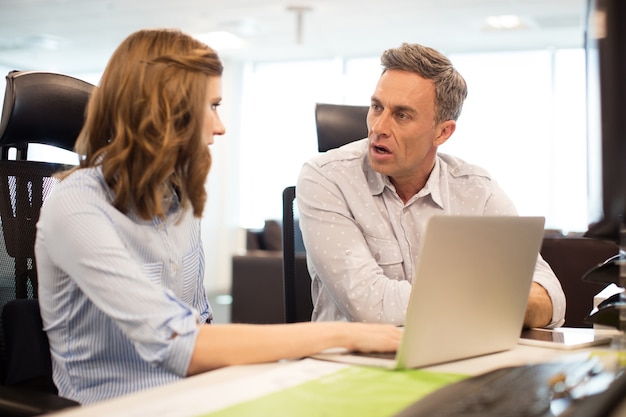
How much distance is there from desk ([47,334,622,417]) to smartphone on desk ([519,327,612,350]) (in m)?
0.07

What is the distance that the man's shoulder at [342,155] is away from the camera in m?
1.88

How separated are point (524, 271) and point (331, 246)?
1.86 feet

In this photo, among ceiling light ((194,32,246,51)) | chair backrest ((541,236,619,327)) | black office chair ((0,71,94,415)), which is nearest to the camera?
black office chair ((0,71,94,415))

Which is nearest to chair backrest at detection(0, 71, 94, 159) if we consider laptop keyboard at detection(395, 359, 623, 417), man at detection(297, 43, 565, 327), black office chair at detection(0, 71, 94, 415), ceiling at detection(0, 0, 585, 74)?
black office chair at detection(0, 71, 94, 415)

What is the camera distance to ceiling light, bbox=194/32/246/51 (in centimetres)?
761

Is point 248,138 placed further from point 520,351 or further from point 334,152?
point 520,351

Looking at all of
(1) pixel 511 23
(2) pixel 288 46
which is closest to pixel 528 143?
(1) pixel 511 23

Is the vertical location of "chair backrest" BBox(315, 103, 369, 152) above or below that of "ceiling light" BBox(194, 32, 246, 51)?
below

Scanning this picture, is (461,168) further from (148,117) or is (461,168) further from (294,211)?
(148,117)

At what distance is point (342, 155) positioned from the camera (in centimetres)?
190

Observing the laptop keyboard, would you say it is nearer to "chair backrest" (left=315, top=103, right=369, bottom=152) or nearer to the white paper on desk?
the white paper on desk

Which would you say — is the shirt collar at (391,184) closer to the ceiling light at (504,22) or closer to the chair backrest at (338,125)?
the chair backrest at (338,125)

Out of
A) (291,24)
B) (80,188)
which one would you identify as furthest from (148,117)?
(291,24)

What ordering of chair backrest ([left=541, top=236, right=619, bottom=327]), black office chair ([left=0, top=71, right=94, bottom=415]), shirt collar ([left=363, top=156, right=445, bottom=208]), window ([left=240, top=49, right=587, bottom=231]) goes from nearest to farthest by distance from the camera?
1. black office chair ([left=0, top=71, right=94, bottom=415])
2. shirt collar ([left=363, top=156, right=445, bottom=208])
3. chair backrest ([left=541, top=236, right=619, bottom=327])
4. window ([left=240, top=49, right=587, bottom=231])
